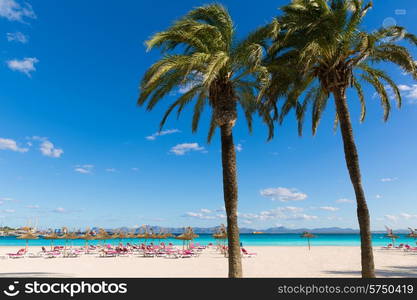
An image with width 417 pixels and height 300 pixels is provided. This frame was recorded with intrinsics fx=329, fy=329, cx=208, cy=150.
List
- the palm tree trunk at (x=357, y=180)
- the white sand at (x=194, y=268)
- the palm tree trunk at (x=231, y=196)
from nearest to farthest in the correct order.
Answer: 1. the palm tree trunk at (x=357, y=180)
2. the palm tree trunk at (x=231, y=196)
3. the white sand at (x=194, y=268)

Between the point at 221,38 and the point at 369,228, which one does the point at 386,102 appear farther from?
the point at 221,38

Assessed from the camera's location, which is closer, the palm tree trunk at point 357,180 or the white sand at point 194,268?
the palm tree trunk at point 357,180

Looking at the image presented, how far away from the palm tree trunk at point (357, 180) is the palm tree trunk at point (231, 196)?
3.93m

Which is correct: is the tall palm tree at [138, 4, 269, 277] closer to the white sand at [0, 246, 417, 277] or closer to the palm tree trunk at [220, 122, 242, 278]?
the palm tree trunk at [220, 122, 242, 278]

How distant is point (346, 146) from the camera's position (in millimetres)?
11406

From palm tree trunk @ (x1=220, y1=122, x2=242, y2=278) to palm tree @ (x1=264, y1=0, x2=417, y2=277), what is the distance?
2.82m

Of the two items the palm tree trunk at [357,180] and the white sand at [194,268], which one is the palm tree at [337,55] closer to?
the palm tree trunk at [357,180]

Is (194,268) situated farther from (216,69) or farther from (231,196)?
(216,69)

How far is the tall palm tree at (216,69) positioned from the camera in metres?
10.8

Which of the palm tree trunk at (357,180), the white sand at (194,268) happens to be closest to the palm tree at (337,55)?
the palm tree trunk at (357,180)

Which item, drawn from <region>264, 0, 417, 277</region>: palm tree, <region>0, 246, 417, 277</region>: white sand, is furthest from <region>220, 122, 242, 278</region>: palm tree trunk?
<region>0, 246, 417, 277</region>: white sand

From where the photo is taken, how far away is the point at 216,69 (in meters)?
10.2

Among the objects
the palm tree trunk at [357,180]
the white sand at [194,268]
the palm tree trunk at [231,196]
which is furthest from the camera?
the white sand at [194,268]

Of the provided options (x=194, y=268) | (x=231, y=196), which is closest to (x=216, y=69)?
(x=231, y=196)
